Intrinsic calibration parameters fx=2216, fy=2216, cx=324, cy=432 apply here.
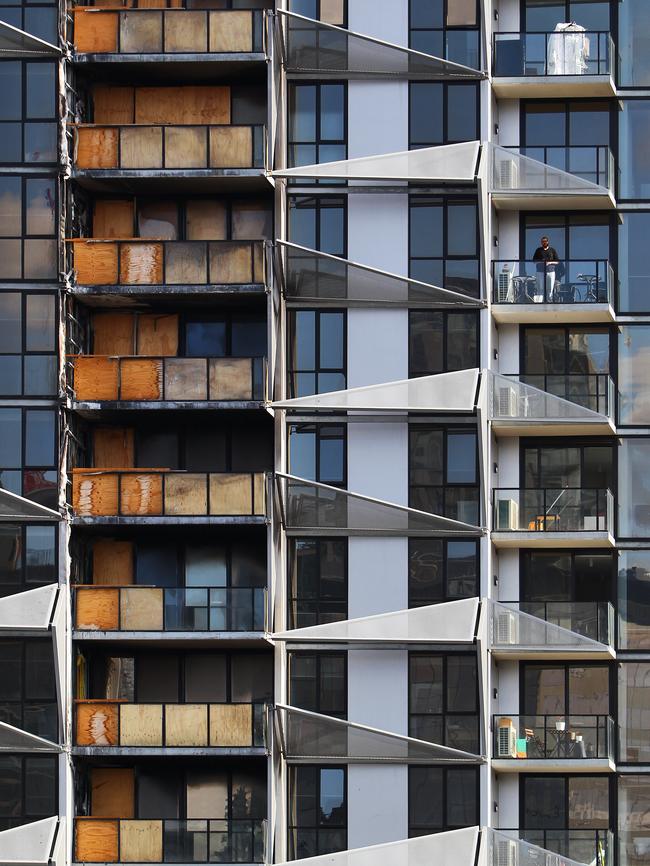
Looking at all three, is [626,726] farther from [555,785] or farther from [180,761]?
[180,761]

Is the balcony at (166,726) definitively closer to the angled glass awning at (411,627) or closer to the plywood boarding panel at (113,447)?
the angled glass awning at (411,627)

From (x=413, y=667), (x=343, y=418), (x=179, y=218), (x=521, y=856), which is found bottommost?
(x=521, y=856)

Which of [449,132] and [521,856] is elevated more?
[449,132]

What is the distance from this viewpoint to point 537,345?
48.5 metres

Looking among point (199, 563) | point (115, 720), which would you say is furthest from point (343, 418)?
point (115, 720)

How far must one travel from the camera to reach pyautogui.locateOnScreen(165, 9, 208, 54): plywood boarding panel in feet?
155

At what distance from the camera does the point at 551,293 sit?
47594mm

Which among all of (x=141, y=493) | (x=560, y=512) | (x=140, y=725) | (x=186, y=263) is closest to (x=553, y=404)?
(x=560, y=512)

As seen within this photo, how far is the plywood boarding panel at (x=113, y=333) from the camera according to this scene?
48.1 m

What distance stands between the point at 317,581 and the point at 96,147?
10.4 meters

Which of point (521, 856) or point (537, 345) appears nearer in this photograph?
point (521, 856)

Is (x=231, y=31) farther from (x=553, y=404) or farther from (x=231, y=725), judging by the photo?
(x=231, y=725)

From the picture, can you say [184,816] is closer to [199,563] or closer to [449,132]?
[199,563]

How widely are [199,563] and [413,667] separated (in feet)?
16.9
